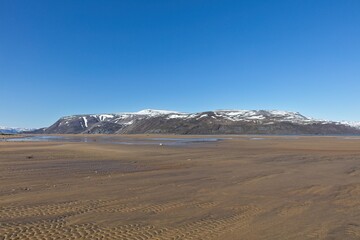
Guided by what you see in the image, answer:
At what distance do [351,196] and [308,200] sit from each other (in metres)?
2.02

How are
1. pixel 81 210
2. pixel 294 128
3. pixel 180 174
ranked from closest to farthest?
pixel 81 210 → pixel 180 174 → pixel 294 128

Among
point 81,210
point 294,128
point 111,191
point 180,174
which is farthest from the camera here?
point 294,128

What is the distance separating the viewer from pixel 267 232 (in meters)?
7.91

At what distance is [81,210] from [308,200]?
309 inches

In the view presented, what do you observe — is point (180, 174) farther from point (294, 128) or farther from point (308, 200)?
point (294, 128)

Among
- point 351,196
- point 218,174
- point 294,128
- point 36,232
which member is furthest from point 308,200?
point 294,128

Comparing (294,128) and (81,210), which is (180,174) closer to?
(81,210)

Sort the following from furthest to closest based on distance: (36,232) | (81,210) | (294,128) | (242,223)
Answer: (294,128), (81,210), (242,223), (36,232)

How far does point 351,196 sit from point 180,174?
849 centimetres

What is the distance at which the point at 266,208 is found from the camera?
1030 cm

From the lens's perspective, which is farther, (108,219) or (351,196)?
(351,196)

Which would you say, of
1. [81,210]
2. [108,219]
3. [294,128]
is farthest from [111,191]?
[294,128]

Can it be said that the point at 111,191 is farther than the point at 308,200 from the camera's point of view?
Yes

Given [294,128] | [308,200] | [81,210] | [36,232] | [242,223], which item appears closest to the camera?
[36,232]
